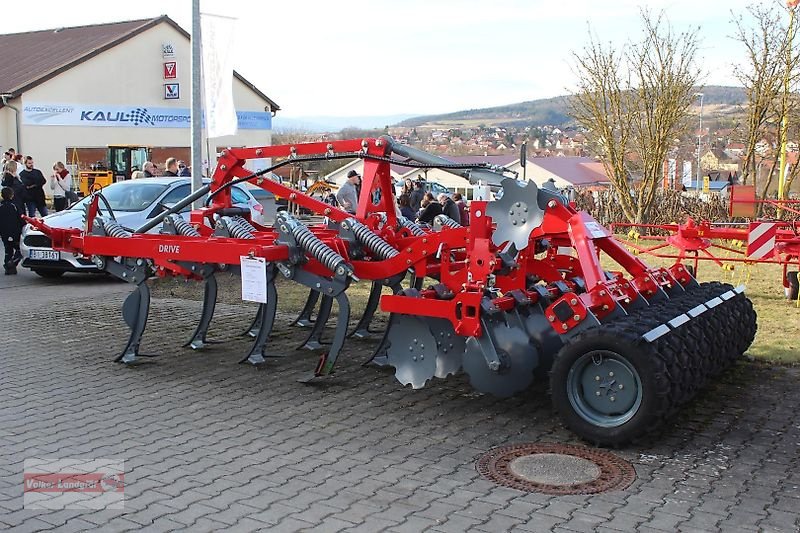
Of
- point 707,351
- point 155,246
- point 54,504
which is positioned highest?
point 155,246

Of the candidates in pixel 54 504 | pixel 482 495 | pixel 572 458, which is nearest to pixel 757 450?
pixel 572 458

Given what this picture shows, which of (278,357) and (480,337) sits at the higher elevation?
(480,337)

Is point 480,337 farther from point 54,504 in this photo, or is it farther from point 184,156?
point 184,156

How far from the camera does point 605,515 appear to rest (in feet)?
15.3

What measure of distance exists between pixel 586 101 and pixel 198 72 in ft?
46.8

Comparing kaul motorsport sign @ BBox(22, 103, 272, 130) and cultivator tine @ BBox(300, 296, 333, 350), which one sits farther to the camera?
kaul motorsport sign @ BBox(22, 103, 272, 130)

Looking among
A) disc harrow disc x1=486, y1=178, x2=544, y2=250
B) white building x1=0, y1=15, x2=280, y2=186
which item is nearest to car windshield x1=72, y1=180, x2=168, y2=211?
disc harrow disc x1=486, y1=178, x2=544, y2=250

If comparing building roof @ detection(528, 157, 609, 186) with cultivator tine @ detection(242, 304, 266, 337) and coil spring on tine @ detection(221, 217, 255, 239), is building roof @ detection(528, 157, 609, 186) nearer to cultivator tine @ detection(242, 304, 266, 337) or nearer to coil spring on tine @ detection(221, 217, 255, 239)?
cultivator tine @ detection(242, 304, 266, 337)

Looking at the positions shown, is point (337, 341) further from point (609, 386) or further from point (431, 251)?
Result: point (609, 386)

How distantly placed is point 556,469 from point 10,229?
12.0 metres

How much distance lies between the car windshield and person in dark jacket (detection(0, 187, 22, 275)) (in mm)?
1310

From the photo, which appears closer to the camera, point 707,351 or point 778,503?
point 778,503

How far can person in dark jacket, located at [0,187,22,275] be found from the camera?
1460 centimetres

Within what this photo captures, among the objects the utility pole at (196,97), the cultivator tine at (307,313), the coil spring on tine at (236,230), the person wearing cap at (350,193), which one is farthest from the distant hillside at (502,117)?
the coil spring on tine at (236,230)
